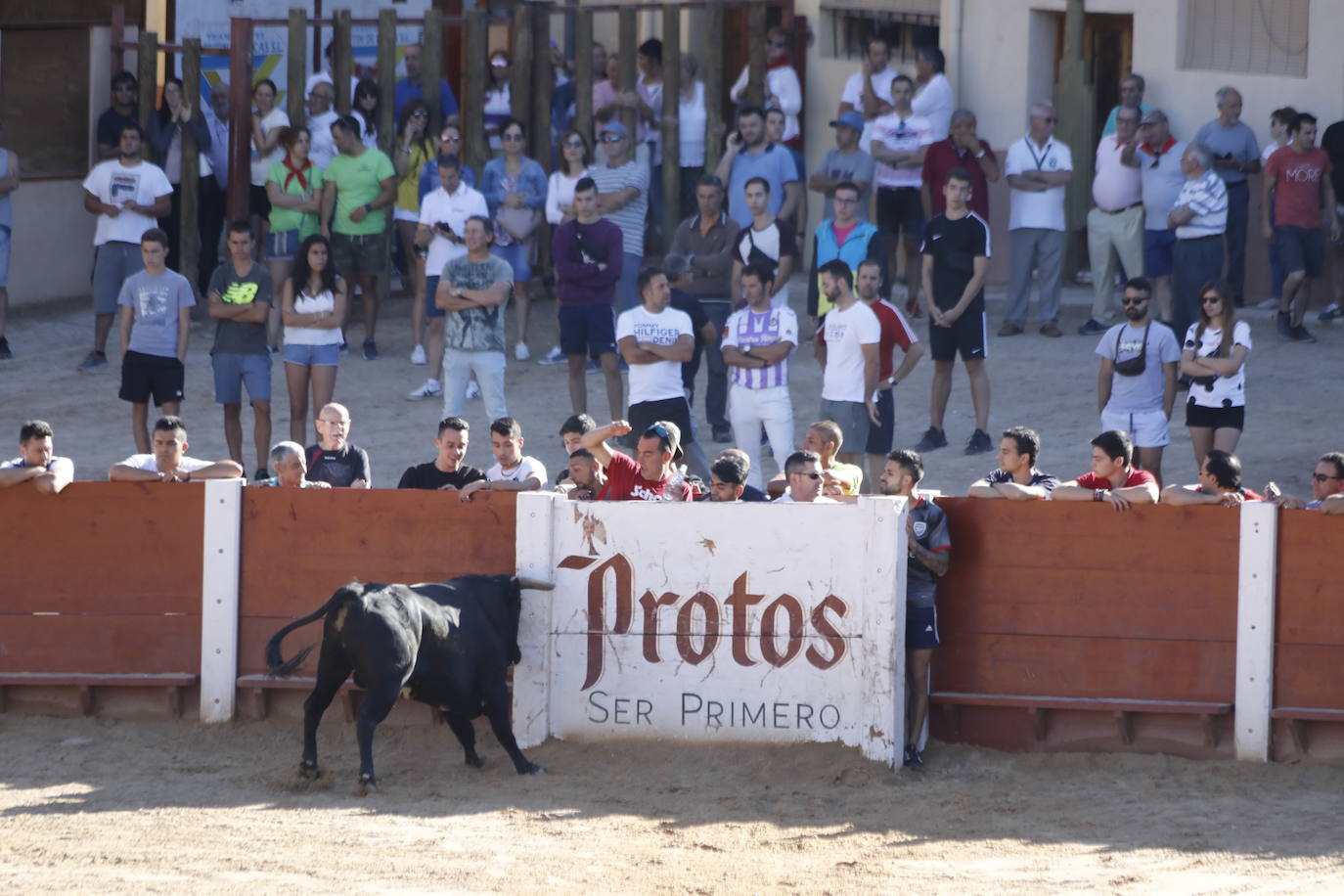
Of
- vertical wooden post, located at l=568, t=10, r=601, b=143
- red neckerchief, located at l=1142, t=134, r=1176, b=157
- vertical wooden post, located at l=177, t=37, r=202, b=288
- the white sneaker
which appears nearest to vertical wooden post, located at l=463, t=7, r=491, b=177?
vertical wooden post, located at l=568, t=10, r=601, b=143

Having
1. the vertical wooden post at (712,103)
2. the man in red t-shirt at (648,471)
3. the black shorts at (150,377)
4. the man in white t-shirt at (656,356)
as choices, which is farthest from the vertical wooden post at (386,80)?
the man in red t-shirt at (648,471)

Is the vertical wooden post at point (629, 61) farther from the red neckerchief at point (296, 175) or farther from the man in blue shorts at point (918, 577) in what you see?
the man in blue shorts at point (918, 577)

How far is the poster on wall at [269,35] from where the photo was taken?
685 inches

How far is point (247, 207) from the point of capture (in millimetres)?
16391

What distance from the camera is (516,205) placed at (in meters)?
15.5

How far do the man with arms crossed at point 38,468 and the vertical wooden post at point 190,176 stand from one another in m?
7.39

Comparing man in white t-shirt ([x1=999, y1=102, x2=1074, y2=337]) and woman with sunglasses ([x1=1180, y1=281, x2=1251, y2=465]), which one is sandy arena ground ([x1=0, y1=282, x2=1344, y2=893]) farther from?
man in white t-shirt ([x1=999, y1=102, x2=1074, y2=337])

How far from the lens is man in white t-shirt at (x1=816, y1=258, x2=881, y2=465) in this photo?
11.5 metres

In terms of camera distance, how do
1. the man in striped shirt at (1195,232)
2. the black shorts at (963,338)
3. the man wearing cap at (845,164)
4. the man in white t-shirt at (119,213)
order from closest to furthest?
the black shorts at (963,338) < the man in striped shirt at (1195,232) < the man in white t-shirt at (119,213) < the man wearing cap at (845,164)

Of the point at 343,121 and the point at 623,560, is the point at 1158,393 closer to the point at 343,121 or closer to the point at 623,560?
the point at 623,560

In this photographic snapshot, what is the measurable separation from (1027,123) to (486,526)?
9.08 meters

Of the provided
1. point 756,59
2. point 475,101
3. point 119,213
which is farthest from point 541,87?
point 119,213

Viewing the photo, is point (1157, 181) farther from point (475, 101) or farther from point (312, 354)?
point (312, 354)

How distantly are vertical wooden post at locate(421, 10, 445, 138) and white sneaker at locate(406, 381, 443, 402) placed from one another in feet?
9.31
